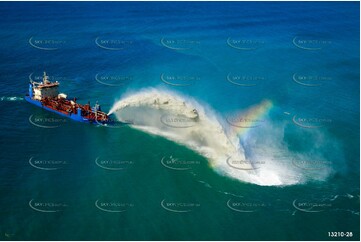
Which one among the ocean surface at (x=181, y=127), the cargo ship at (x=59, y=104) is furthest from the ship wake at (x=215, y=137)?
the cargo ship at (x=59, y=104)

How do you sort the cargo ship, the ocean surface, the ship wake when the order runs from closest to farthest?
1. the ocean surface
2. the ship wake
3. the cargo ship

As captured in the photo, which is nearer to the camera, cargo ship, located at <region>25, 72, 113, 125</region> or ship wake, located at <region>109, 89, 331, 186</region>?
ship wake, located at <region>109, 89, 331, 186</region>

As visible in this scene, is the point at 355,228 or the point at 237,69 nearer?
the point at 355,228

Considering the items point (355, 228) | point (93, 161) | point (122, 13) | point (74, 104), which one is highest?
point (122, 13)

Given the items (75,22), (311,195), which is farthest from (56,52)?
(311,195)

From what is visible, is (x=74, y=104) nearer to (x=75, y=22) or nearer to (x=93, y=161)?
(x=93, y=161)

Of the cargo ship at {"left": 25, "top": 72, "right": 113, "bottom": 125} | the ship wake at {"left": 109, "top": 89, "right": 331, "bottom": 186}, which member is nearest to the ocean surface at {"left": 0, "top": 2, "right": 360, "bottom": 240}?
the ship wake at {"left": 109, "top": 89, "right": 331, "bottom": 186}

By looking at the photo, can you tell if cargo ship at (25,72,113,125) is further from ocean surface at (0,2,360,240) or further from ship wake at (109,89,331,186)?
ship wake at (109,89,331,186)
